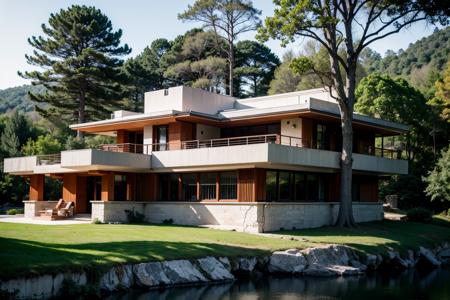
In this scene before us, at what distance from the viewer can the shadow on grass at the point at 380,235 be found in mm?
27294

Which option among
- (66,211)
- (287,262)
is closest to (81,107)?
(66,211)

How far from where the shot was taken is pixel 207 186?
34.3 meters

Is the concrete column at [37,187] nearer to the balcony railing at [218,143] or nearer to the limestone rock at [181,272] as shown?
the balcony railing at [218,143]

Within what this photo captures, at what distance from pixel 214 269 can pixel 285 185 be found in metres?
12.9

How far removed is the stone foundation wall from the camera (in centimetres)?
3123

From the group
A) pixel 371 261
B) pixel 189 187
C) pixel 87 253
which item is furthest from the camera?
pixel 189 187

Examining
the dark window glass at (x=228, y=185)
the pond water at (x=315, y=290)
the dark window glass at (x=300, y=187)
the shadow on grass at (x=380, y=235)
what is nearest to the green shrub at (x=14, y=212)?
the dark window glass at (x=228, y=185)

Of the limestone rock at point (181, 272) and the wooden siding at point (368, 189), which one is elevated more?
the wooden siding at point (368, 189)

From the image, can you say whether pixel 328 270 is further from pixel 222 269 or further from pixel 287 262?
pixel 222 269

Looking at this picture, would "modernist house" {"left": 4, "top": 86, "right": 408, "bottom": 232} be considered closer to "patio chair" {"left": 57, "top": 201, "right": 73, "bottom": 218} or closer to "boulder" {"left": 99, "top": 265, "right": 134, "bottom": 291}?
"patio chair" {"left": 57, "top": 201, "right": 73, "bottom": 218}

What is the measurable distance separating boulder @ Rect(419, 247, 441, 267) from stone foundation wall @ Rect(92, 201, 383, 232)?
6614mm

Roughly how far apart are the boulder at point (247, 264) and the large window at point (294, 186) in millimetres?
9787

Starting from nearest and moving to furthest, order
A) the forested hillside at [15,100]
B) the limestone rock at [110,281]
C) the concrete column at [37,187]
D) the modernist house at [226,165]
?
the limestone rock at [110,281] → the modernist house at [226,165] → the concrete column at [37,187] → the forested hillside at [15,100]

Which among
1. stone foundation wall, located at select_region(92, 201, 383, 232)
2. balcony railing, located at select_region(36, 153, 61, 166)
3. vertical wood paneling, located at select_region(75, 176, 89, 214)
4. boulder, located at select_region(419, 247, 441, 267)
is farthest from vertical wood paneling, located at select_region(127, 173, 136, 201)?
boulder, located at select_region(419, 247, 441, 267)
